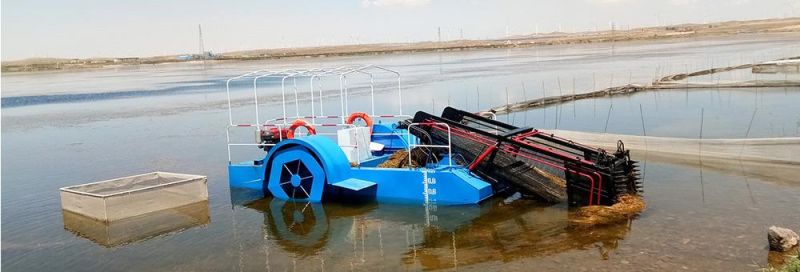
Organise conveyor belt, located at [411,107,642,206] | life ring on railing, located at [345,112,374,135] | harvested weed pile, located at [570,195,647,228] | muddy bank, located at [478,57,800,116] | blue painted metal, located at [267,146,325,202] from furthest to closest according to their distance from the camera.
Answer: muddy bank, located at [478,57,800,116] < life ring on railing, located at [345,112,374,135] < blue painted metal, located at [267,146,325,202] < conveyor belt, located at [411,107,642,206] < harvested weed pile, located at [570,195,647,228]

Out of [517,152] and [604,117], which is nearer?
[517,152]

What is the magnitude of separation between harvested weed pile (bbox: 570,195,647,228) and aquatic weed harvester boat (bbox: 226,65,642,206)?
159 mm

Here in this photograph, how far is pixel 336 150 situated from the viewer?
13422 mm

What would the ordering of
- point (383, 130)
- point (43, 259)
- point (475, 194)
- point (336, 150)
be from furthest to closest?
point (383, 130) < point (336, 150) < point (475, 194) < point (43, 259)

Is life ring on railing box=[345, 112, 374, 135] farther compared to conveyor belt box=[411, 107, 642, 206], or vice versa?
life ring on railing box=[345, 112, 374, 135]

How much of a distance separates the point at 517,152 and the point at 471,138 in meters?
1.06

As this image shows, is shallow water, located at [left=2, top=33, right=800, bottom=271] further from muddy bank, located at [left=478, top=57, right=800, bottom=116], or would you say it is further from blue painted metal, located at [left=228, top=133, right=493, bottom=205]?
muddy bank, located at [left=478, top=57, right=800, bottom=116]

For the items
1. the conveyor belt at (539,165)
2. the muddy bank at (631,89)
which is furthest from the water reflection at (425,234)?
the muddy bank at (631,89)

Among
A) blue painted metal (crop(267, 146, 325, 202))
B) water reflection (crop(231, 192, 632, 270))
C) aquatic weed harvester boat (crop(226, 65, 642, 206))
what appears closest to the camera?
water reflection (crop(231, 192, 632, 270))

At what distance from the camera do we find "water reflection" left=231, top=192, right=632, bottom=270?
9820mm

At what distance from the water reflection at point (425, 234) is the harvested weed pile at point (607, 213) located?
7.9 inches

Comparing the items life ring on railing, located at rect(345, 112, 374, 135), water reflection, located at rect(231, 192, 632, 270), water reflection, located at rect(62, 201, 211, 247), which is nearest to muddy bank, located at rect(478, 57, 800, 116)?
life ring on railing, located at rect(345, 112, 374, 135)

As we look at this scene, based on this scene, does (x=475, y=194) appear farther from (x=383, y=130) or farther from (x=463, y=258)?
(x=383, y=130)

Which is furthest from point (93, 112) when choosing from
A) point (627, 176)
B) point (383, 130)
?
point (627, 176)
